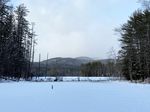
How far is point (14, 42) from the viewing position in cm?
6081

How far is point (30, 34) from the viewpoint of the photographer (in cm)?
7231

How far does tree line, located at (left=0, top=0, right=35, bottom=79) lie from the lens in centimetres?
5119

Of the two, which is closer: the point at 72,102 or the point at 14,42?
the point at 72,102

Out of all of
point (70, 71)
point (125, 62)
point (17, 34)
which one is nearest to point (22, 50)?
point (17, 34)

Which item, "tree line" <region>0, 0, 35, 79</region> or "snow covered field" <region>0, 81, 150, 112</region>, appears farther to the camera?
"tree line" <region>0, 0, 35, 79</region>

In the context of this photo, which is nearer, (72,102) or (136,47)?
(72,102)

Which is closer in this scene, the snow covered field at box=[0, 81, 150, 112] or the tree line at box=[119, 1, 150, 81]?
the snow covered field at box=[0, 81, 150, 112]

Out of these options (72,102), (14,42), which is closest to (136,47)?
(14,42)

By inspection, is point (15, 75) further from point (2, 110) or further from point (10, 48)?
point (2, 110)

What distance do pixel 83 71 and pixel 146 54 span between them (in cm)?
9658

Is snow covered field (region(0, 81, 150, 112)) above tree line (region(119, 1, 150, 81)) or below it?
below

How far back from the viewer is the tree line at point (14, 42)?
168ft

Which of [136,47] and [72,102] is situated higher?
[136,47]

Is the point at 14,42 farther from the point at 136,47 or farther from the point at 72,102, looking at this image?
the point at 72,102
